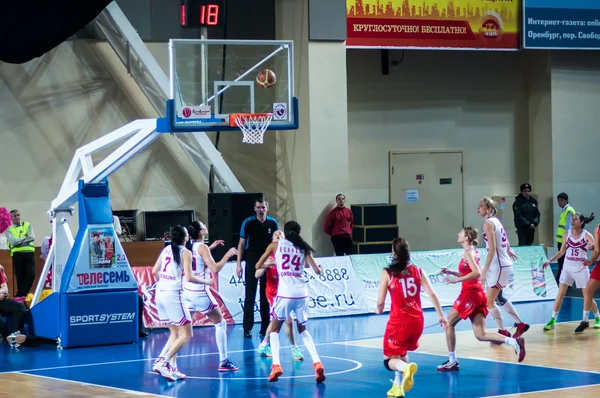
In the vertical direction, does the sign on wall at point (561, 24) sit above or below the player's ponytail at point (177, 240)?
above

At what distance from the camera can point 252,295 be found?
51.5 feet

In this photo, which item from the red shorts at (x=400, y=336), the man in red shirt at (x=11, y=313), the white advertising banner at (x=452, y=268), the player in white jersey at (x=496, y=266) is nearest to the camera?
the red shorts at (x=400, y=336)

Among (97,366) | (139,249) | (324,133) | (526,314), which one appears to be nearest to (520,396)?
(97,366)

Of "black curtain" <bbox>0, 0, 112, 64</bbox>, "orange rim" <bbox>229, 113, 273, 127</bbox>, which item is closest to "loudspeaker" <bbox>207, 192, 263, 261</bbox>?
"orange rim" <bbox>229, 113, 273, 127</bbox>

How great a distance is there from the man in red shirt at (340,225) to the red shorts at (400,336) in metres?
13.3

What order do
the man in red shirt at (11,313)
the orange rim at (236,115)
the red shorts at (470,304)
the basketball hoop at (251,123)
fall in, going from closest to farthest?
the red shorts at (470,304) < the man in red shirt at (11,313) < the orange rim at (236,115) < the basketball hoop at (251,123)

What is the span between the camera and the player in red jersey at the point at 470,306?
11734 mm

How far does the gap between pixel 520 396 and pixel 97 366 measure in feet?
18.8

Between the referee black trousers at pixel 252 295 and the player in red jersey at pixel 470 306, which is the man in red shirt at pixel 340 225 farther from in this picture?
the player in red jersey at pixel 470 306

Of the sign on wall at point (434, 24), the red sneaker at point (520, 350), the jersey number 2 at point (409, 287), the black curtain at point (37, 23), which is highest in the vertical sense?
the sign on wall at point (434, 24)

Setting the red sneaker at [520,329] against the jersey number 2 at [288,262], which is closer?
the jersey number 2 at [288,262]

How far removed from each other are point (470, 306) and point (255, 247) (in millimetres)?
4472

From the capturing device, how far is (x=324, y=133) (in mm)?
23906

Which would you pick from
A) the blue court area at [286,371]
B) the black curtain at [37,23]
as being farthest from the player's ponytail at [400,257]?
the black curtain at [37,23]
